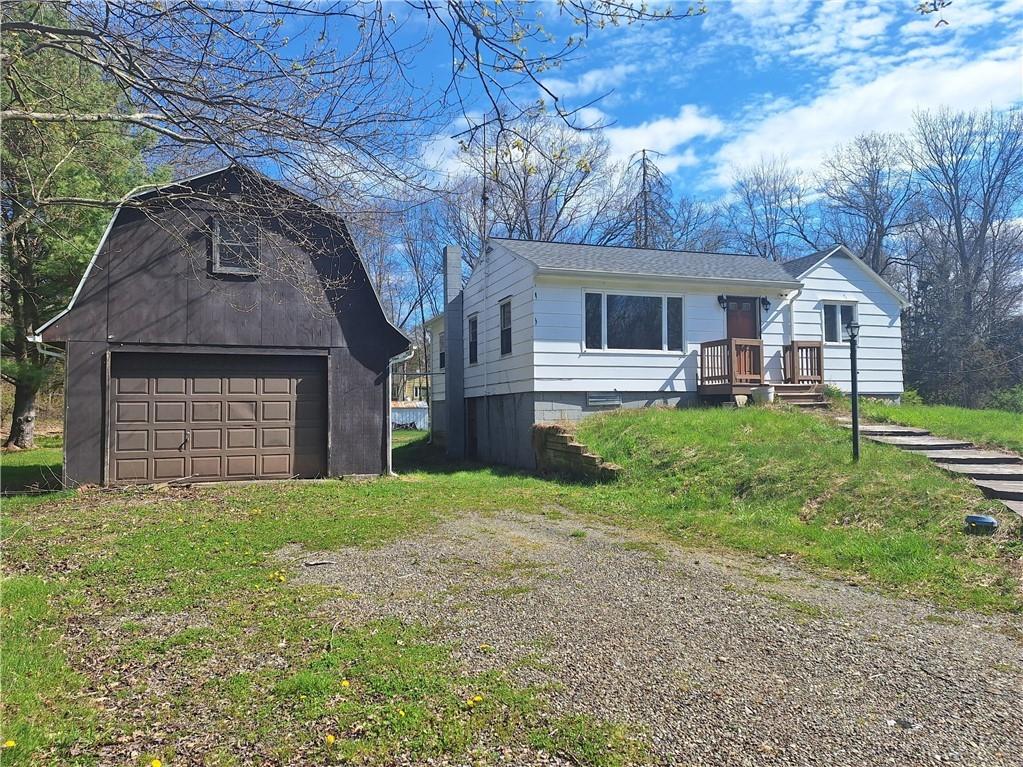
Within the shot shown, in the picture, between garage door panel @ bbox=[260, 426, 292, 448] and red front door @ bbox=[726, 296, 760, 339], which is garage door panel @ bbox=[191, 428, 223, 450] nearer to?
garage door panel @ bbox=[260, 426, 292, 448]

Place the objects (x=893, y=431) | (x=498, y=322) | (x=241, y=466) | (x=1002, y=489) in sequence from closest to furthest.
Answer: (x=1002, y=489) < (x=893, y=431) < (x=241, y=466) < (x=498, y=322)

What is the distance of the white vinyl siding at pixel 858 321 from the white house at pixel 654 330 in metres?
0.03

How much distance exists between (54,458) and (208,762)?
15.6 metres

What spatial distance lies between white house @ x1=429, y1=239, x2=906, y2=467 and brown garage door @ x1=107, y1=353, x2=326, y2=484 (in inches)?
160

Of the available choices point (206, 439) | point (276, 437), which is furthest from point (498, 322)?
point (206, 439)

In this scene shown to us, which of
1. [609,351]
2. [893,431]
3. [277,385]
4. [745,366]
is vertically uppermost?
[609,351]

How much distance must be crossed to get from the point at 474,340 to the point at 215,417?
686cm

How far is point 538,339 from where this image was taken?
1255cm

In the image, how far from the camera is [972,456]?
26.9 ft

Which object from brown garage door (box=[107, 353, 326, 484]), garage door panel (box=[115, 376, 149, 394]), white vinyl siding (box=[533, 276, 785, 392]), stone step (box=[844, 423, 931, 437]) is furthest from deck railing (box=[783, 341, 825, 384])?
garage door panel (box=[115, 376, 149, 394])

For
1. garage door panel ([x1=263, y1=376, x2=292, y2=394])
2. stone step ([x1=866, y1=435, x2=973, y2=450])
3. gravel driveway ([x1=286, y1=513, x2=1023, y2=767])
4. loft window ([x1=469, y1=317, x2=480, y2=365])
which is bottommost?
→ gravel driveway ([x1=286, y1=513, x2=1023, y2=767])

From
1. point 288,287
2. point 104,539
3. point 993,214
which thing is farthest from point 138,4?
point 993,214

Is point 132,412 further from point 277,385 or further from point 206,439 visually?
point 277,385

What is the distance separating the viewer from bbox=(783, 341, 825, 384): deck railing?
13508 mm
